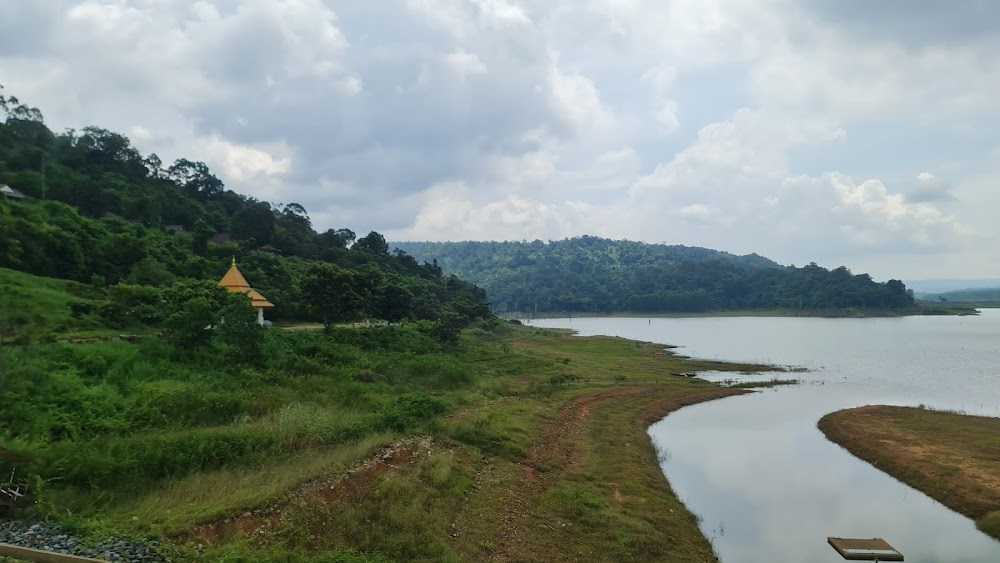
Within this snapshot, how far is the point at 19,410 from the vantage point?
671 inches

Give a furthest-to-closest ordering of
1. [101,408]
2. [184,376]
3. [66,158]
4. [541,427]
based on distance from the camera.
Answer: [66,158] < [541,427] < [184,376] < [101,408]

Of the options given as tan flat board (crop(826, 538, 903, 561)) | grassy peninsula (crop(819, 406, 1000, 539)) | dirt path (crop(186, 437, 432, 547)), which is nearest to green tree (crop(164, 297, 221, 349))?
dirt path (crop(186, 437, 432, 547))

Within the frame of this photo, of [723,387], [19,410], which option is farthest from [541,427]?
[723,387]

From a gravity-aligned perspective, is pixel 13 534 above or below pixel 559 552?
above

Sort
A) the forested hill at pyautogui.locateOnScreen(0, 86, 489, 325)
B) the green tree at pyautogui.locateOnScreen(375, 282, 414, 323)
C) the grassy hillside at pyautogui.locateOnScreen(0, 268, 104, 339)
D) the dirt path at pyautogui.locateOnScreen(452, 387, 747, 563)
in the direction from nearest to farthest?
the dirt path at pyautogui.locateOnScreen(452, 387, 747, 563), the grassy hillside at pyautogui.locateOnScreen(0, 268, 104, 339), the forested hill at pyautogui.locateOnScreen(0, 86, 489, 325), the green tree at pyautogui.locateOnScreen(375, 282, 414, 323)

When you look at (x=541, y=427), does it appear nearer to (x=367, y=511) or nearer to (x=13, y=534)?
(x=367, y=511)

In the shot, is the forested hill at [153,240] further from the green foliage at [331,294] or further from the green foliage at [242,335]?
the green foliage at [242,335]

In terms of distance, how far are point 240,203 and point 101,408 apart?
103 metres

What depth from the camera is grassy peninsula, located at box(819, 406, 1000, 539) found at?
22.7m

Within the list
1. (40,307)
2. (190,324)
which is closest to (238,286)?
(40,307)

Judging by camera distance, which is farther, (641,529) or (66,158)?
(66,158)

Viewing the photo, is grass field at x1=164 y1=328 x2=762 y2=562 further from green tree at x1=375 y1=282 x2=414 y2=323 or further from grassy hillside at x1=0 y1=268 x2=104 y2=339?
green tree at x1=375 y1=282 x2=414 y2=323

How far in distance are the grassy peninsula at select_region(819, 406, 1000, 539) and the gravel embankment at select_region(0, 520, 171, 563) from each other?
26.3 metres

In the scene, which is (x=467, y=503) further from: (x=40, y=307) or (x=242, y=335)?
(x=40, y=307)
